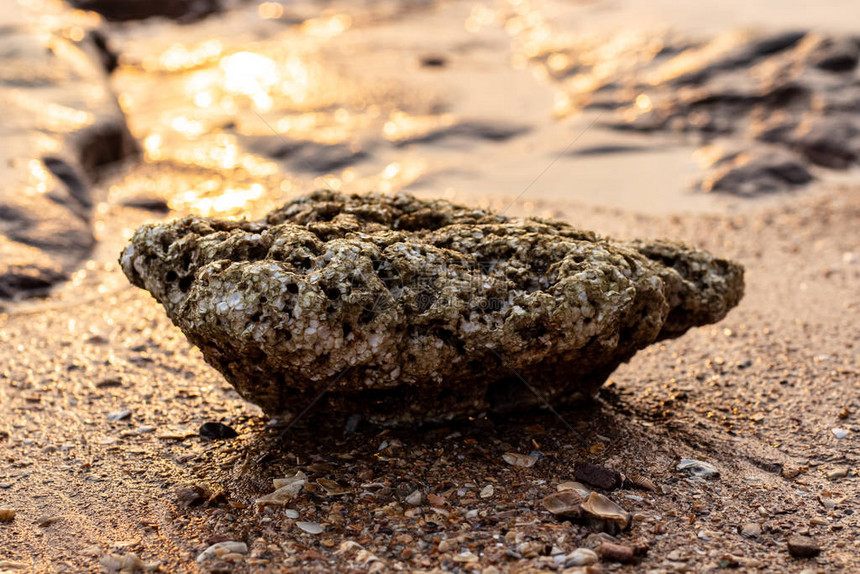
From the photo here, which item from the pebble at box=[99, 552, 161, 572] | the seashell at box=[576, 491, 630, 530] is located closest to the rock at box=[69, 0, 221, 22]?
the pebble at box=[99, 552, 161, 572]

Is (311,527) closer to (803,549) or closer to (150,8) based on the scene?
(803,549)

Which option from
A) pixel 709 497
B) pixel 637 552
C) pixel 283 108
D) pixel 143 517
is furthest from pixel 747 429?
pixel 283 108

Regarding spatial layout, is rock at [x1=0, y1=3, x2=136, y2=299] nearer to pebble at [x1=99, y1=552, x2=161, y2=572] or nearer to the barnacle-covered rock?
the barnacle-covered rock

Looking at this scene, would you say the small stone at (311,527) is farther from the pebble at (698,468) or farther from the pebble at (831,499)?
the pebble at (831,499)

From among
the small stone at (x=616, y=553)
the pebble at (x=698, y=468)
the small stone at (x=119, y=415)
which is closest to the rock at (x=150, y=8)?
the small stone at (x=119, y=415)

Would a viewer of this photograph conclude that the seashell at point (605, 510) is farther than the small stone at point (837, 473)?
No

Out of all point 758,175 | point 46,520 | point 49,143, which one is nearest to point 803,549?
point 46,520

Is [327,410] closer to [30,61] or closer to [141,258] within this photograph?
[141,258]
